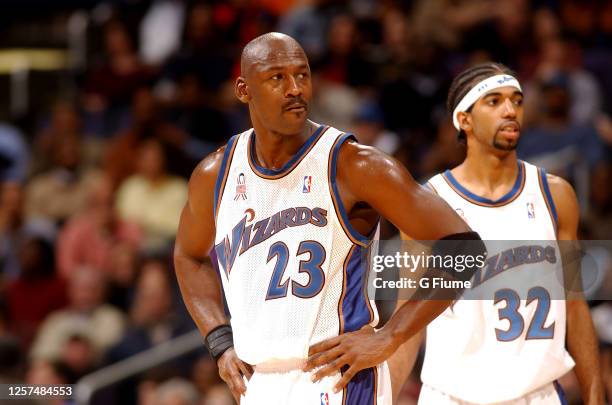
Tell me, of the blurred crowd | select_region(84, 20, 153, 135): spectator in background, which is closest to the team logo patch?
the blurred crowd

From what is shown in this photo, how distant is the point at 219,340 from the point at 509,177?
168 cm

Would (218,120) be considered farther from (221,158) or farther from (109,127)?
(221,158)

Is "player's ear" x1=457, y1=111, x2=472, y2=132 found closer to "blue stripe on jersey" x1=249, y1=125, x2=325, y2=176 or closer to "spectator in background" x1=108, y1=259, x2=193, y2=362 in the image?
"blue stripe on jersey" x1=249, y1=125, x2=325, y2=176

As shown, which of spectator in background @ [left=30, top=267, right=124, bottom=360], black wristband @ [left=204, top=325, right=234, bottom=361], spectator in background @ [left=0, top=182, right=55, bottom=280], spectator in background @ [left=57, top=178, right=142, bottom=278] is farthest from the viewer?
spectator in background @ [left=0, top=182, right=55, bottom=280]

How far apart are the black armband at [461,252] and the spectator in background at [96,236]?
19.2ft

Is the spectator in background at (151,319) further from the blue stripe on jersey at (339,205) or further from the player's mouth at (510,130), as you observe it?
the blue stripe on jersey at (339,205)

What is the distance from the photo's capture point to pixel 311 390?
4652 mm

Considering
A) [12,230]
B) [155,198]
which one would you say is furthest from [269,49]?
[12,230]

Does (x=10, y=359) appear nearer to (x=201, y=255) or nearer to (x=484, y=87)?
(x=201, y=255)

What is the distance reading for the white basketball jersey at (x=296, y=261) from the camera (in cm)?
464

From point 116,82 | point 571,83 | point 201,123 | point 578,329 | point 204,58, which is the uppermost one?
point 116,82

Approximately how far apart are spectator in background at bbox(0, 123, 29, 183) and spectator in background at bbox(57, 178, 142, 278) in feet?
6.26

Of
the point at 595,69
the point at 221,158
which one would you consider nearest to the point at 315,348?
the point at 221,158

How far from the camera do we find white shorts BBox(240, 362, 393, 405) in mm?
4648
